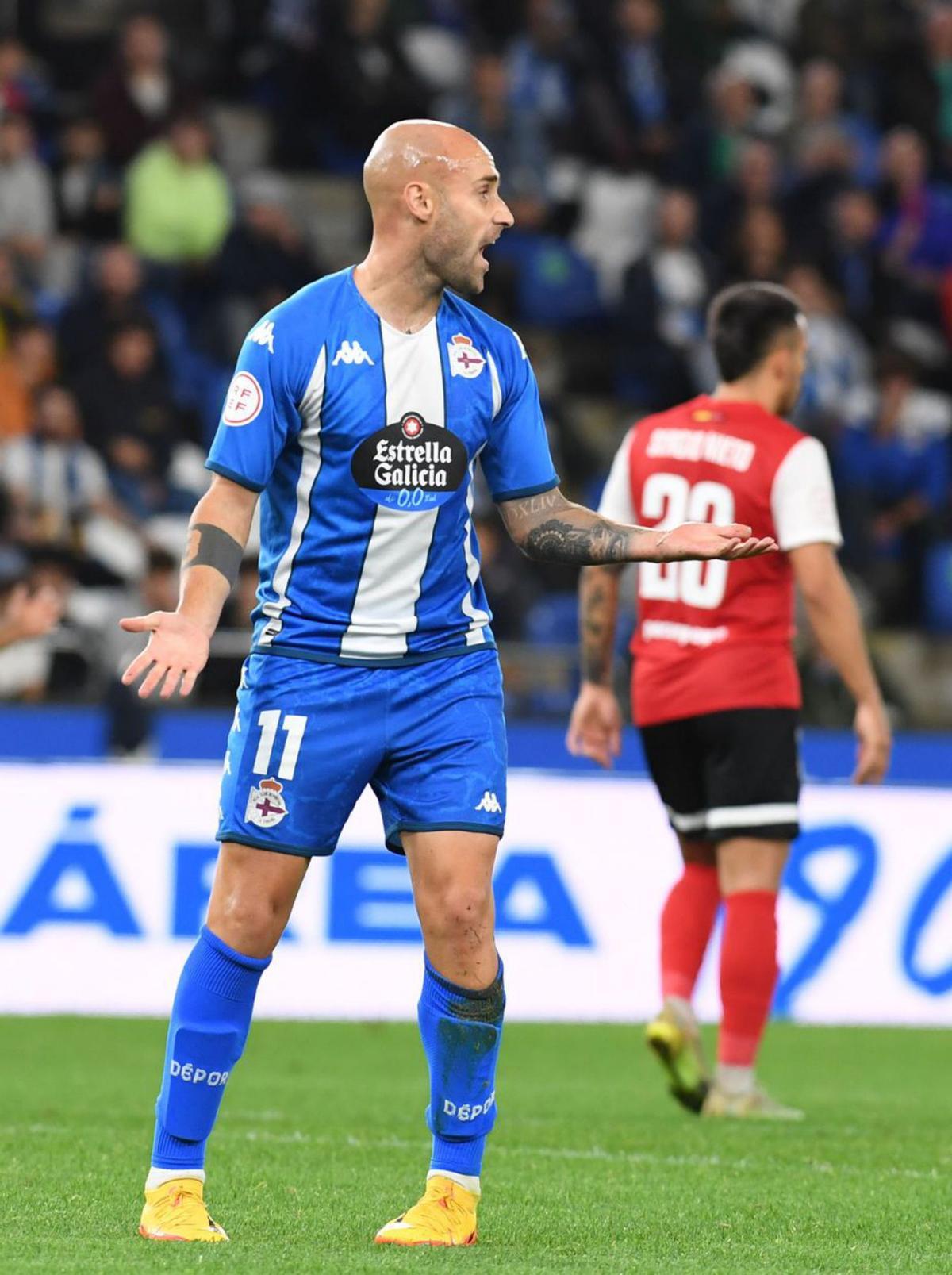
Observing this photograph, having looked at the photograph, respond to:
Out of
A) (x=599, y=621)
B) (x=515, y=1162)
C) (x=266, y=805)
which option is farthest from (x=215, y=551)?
(x=599, y=621)

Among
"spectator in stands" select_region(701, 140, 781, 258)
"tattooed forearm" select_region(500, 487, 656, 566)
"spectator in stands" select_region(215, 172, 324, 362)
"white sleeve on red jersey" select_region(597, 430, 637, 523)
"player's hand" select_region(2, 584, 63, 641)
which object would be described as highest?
"spectator in stands" select_region(701, 140, 781, 258)

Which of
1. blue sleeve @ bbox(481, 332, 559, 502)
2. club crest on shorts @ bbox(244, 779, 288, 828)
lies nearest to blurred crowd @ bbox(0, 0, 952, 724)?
blue sleeve @ bbox(481, 332, 559, 502)

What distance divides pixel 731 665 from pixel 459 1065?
2529 millimetres

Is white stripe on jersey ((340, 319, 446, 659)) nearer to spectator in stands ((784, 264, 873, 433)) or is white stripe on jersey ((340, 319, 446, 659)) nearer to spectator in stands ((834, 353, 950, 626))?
spectator in stands ((834, 353, 950, 626))

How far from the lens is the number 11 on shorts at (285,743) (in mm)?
4652

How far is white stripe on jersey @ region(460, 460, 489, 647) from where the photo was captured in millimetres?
4820

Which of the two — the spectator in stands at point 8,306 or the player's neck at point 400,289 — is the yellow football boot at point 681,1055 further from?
the spectator in stands at point 8,306

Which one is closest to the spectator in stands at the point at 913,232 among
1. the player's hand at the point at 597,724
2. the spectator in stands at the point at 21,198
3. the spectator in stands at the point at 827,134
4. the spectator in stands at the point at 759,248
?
the spectator in stands at the point at 827,134

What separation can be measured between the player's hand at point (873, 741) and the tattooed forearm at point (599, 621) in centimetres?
76

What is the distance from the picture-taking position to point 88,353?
13.5 m

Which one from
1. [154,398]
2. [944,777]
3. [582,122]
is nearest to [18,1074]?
[944,777]

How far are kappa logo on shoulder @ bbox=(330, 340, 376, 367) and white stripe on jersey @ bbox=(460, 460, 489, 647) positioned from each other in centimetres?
31

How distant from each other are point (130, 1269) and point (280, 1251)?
37 centimetres

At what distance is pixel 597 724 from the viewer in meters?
7.08
